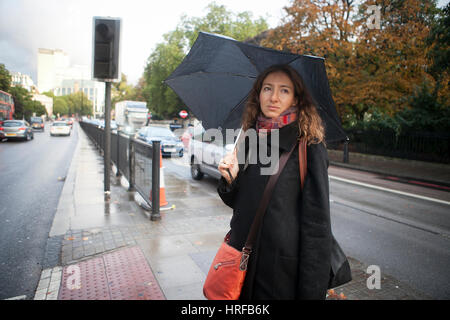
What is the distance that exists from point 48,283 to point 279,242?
2941 millimetres

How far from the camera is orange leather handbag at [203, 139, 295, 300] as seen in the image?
165cm

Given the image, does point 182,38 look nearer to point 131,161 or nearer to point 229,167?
point 131,161

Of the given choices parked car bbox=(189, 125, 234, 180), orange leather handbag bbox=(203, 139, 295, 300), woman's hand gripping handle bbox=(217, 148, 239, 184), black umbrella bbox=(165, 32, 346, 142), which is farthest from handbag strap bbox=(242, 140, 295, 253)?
parked car bbox=(189, 125, 234, 180)

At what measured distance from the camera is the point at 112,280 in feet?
11.5

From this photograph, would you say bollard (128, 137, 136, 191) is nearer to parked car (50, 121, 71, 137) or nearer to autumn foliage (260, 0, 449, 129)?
autumn foliage (260, 0, 449, 129)

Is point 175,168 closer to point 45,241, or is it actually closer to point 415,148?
point 45,241

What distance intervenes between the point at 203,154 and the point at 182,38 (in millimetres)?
41971

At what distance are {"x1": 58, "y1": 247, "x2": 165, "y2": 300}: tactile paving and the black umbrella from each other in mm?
1912

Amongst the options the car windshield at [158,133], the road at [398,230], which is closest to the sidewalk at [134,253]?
the road at [398,230]

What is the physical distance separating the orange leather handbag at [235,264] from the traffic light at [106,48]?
19.9 ft

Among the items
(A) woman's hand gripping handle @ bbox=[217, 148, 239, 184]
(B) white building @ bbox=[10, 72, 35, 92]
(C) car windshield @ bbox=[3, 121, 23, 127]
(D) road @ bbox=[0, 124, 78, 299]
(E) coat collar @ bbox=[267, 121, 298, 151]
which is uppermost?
(B) white building @ bbox=[10, 72, 35, 92]

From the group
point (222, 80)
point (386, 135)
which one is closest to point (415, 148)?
point (386, 135)
